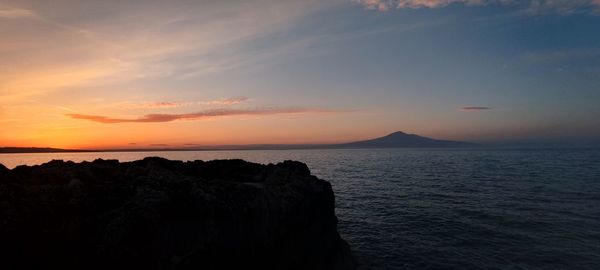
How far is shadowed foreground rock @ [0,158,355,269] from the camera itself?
1034 centimetres

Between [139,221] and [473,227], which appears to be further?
[473,227]

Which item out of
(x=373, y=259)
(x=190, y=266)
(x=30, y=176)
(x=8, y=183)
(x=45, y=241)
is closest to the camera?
(x=45, y=241)

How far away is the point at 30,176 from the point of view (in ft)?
43.1

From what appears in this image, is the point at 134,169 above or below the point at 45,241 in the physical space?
above

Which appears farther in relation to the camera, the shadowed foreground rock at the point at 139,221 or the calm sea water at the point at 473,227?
the calm sea water at the point at 473,227

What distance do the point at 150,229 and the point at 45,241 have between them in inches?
109

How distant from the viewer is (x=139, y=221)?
36.8 feet

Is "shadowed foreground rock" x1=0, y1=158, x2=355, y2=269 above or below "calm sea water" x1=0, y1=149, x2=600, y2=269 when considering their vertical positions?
above

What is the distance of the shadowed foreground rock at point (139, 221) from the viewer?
1034 cm

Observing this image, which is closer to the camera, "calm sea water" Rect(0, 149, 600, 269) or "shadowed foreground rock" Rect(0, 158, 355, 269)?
"shadowed foreground rock" Rect(0, 158, 355, 269)

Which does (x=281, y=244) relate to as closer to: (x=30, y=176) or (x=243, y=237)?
(x=243, y=237)

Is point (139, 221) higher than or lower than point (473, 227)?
higher

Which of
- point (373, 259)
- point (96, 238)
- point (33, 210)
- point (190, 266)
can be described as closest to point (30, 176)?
point (33, 210)

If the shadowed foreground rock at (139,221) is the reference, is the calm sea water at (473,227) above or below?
below
